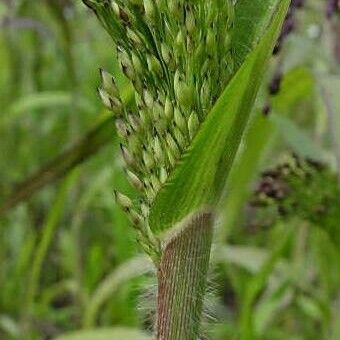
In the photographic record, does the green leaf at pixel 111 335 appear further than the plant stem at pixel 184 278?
Yes

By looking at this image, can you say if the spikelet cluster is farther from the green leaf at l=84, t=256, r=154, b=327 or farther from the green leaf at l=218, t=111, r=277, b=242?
the green leaf at l=84, t=256, r=154, b=327

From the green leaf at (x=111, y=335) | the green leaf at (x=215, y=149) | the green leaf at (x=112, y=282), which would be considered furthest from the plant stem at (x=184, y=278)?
the green leaf at (x=112, y=282)

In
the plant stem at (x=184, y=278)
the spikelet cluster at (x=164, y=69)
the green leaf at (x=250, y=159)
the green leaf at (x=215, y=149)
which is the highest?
the green leaf at (x=250, y=159)

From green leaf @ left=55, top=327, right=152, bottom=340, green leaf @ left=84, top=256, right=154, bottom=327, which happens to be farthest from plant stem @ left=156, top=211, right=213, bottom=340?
green leaf @ left=84, top=256, right=154, bottom=327

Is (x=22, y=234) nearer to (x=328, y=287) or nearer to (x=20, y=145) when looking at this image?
(x=20, y=145)

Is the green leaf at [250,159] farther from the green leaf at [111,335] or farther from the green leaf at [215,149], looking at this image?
the green leaf at [215,149]

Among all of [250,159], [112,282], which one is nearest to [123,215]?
[112,282]

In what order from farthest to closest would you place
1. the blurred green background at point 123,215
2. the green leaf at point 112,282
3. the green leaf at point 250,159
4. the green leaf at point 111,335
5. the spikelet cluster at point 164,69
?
1. the green leaf at point 112,282
2. the green leaf at point 250,159
3. the green leaf at point 111,335
4. the blurred green background at point 123,215
5. the spikelet cluster at point 164,69

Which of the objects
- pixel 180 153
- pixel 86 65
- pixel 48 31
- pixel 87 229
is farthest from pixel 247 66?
pixel 86 65
